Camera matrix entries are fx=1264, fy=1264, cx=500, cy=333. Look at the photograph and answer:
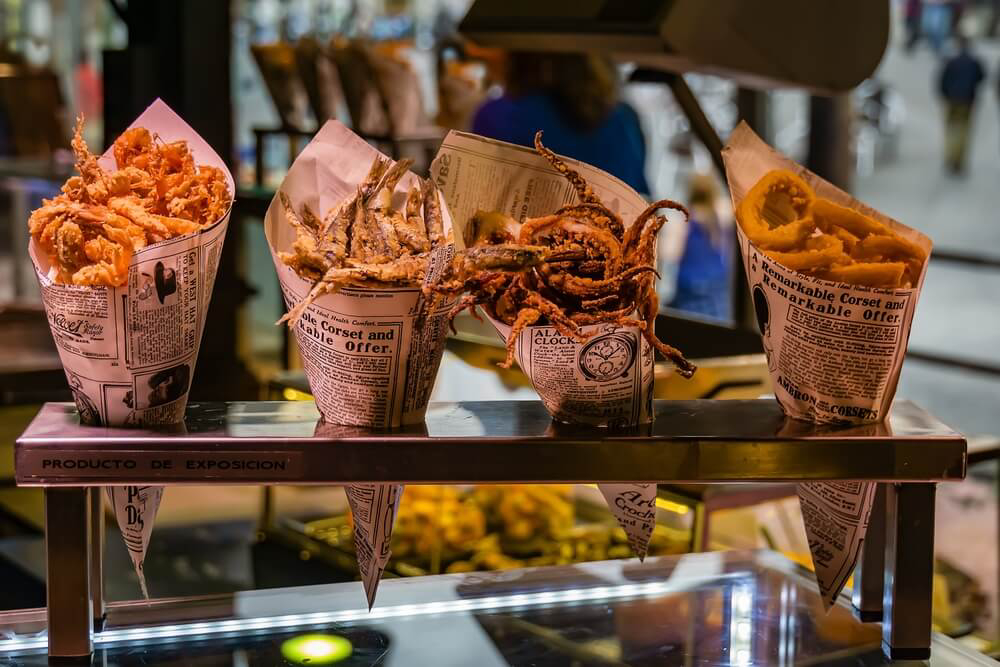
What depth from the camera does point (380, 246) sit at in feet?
3.65

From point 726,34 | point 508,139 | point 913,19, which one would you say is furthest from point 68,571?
point 913,19

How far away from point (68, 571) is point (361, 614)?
0.31m

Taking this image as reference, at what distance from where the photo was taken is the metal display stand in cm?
108

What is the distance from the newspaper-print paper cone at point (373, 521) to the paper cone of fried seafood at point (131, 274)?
0.18 metres

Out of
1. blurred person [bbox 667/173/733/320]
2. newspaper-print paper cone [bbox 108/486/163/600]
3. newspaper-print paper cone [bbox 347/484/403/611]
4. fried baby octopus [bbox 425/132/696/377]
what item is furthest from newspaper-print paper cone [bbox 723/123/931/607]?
blurred person [bbox 667/173/733/320]

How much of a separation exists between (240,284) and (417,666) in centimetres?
191

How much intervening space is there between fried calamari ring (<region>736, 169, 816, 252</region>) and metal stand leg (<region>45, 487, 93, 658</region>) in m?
0.65

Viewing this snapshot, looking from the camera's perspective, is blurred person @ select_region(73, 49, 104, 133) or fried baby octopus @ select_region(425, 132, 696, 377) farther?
blurred person @ select_region(73, 49, 104, 133)

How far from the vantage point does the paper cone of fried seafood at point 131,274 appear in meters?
1.07

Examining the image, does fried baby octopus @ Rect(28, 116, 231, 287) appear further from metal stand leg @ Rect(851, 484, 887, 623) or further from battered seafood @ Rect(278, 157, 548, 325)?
metal stand leg @ Rect(851, 484, 887, 623)

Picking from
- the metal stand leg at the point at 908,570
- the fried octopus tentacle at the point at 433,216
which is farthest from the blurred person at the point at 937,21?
the fried octopus tentacle at the point at 433,216

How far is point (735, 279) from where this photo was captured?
281cm

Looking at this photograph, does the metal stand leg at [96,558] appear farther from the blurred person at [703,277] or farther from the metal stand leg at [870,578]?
the blurred person at [703,277]

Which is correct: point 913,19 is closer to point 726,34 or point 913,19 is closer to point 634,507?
point 726,34
